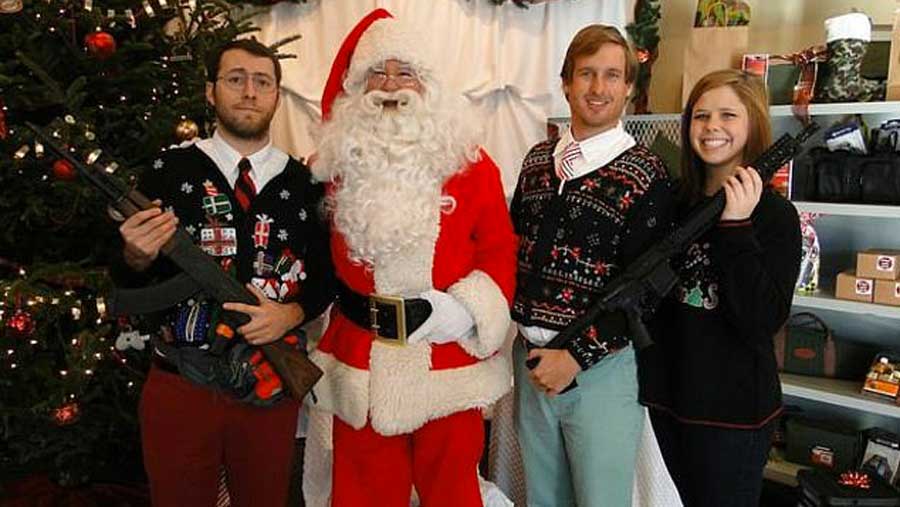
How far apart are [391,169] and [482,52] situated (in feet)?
6.24

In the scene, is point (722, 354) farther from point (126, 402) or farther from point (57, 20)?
point (57, 20)

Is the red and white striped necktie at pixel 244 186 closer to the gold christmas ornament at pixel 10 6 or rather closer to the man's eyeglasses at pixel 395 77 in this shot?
the man's eyeglasses at pixel 395 77

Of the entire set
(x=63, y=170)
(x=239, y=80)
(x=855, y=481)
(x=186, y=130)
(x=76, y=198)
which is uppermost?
(x=239, y=80)

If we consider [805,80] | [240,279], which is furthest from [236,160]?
[805,80]

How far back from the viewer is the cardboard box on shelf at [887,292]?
255cm

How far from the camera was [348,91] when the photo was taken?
6.11 ft

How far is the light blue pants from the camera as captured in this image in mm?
1728

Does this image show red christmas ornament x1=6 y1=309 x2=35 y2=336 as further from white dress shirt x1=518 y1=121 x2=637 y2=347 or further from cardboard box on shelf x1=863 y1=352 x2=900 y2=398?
cardboard box on shelf x1=863 y1=352 x2=900 y2=398

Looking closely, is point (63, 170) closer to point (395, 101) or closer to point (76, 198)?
point (76, 198)

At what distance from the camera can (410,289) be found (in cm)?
170

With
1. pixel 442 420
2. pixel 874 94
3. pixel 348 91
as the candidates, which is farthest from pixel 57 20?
pixel 874 94

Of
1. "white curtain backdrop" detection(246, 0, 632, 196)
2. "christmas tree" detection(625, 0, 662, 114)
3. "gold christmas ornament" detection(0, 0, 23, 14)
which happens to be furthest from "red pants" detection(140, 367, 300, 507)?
"christmas tree" detection(625, 0, 662, 114)

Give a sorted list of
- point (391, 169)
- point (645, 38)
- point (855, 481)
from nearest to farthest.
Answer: point (391, 169), point (855, 481), point (645, 38)

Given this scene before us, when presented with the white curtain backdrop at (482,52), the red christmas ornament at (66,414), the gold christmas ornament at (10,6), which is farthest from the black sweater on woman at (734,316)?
the gold christmas ornament at (10,6)
